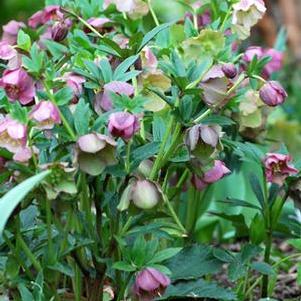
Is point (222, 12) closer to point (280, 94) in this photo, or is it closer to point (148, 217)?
point (280, 94)

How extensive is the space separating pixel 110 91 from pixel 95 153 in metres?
0.11

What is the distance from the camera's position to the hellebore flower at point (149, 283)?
110cm

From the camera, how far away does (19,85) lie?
1.10 meters

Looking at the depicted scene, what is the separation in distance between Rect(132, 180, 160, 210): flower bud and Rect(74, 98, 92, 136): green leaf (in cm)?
10

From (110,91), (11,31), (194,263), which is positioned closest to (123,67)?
(110,91)

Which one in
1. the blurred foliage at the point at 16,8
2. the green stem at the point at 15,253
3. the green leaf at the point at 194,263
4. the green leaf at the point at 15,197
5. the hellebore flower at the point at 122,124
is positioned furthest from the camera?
the blurred foliage at the point at 16,8

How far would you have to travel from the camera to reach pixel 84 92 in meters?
1.25

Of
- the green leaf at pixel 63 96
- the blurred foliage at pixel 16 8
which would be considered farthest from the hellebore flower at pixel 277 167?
the blurred foliage at pixel 16 8

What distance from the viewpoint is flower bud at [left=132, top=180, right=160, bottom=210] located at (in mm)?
1065

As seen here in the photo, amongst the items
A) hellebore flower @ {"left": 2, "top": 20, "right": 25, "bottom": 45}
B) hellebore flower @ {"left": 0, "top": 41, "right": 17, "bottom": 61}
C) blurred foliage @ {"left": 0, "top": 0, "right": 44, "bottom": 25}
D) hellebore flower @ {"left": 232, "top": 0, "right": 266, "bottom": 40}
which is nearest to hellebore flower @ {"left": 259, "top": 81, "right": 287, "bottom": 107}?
hellebore flower @ {"left": 232, "top": 0, "right": 266, "bottom": 40}

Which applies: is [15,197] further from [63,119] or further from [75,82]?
[75,82]

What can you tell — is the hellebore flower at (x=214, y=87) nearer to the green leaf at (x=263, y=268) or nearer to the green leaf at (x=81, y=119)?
the green leaf at (x=81, y=119)

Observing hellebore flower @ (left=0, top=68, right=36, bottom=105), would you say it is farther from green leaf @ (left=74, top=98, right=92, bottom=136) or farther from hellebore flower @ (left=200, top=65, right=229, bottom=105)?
hellebore flower @ (left=200, top=65, right=229, bottom=105)

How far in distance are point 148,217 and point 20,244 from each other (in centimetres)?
18
